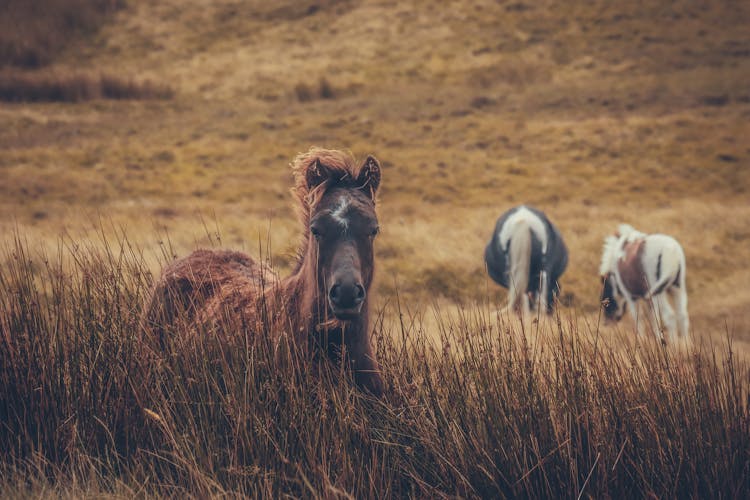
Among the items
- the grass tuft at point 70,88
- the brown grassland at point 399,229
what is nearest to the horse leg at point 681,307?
the brown grassland at point 399,229

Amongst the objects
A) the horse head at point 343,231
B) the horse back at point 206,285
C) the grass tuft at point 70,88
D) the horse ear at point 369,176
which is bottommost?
the horse back at point 206,285

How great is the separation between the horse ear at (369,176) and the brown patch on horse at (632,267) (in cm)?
848

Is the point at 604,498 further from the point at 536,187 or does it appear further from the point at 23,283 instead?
the point at 536,187

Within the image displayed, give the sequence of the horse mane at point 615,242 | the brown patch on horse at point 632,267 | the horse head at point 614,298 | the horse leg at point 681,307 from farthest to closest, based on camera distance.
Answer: the horse head at point 614,298 < the horse mane at point 615,242 < the brown patch on horse at point 632,267 < the horse leg at point 681,307

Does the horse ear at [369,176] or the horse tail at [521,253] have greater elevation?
the horse ear at [369,176]

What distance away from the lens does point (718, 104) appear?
1086 inches

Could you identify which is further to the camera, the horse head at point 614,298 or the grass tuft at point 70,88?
the grass tuft at point 70,88

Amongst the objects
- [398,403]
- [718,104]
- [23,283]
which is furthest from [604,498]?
[718,104]

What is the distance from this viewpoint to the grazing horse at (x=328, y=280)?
3385 millimetres

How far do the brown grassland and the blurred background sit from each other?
0.49ft

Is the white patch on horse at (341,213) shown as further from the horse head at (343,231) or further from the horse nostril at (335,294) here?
the horse nostril at (335,294)

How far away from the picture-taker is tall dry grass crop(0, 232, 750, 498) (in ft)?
10.4

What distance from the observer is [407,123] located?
86.8ft

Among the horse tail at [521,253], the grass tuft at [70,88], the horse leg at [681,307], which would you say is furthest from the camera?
the grass tuft at [70,88]
